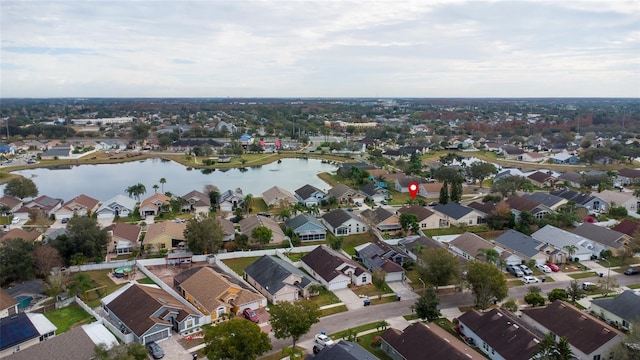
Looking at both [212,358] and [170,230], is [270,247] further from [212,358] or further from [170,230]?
[212,358]

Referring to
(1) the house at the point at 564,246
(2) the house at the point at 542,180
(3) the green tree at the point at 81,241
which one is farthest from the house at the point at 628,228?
(3) the green tree at the point at 81,241

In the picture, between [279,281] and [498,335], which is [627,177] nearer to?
[498,335]

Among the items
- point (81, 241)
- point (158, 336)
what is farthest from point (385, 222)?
point (81, 241)

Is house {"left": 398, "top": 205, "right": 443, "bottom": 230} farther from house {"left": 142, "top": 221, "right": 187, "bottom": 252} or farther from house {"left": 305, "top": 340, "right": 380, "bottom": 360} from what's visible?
house {"left": 305, "top": 340, "right": 380, "bottom": 360}

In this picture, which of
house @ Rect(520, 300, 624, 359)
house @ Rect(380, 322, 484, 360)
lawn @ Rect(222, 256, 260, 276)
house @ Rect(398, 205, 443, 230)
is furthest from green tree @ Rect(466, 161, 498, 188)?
house @ Rect(380, 322, 484, 360)

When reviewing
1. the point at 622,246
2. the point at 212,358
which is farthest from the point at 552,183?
the point at 212,358

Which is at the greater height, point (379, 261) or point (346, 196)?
point (346, 196)

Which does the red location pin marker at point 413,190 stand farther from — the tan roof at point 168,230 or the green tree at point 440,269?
the tan roof at point 168,230
